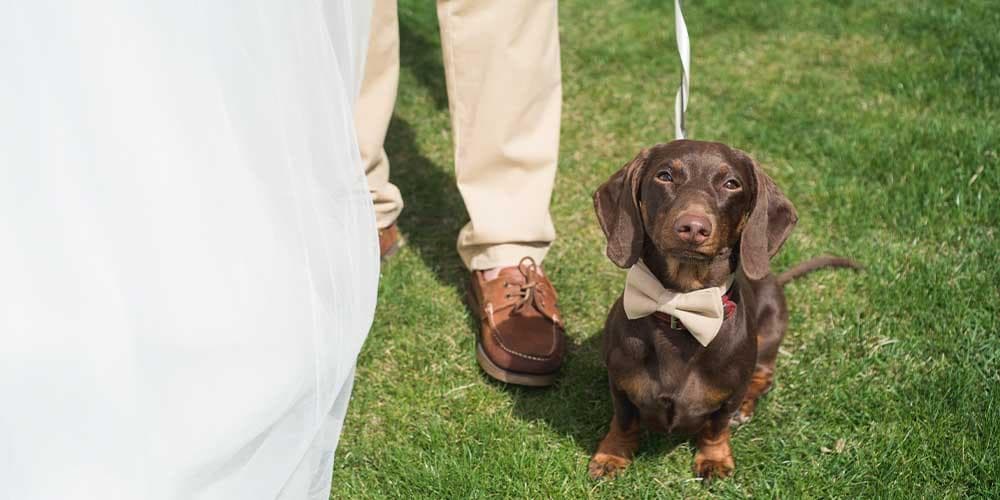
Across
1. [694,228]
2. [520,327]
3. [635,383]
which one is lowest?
[520,327]

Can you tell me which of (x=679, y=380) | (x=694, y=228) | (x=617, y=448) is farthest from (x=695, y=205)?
(x=617, y=448)

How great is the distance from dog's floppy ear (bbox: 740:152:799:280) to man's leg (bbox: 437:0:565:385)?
87cm

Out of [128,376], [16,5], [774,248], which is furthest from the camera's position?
[774,248]

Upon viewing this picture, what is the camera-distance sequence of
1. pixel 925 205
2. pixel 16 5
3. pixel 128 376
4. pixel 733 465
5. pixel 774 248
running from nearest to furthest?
pixel 16 5 → pixel 128 376 → pixel 774 248 → pixel 733 465 → pixel 925 205

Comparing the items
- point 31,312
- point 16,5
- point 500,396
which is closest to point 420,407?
point 500,396

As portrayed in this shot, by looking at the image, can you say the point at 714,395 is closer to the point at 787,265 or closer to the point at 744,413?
the point at 744,413

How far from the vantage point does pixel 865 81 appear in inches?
192

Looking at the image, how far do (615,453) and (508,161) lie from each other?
1.00m

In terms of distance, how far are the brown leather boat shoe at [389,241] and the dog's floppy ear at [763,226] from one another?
1.68 meters

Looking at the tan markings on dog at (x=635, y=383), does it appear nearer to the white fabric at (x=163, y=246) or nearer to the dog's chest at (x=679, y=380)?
the dog's chest at (x=679, y=380)

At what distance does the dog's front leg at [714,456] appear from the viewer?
2742 mm

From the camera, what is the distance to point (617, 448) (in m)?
2.79

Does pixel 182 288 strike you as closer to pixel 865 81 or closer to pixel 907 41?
pixel 865 81

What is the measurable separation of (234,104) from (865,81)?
12.5 ft
